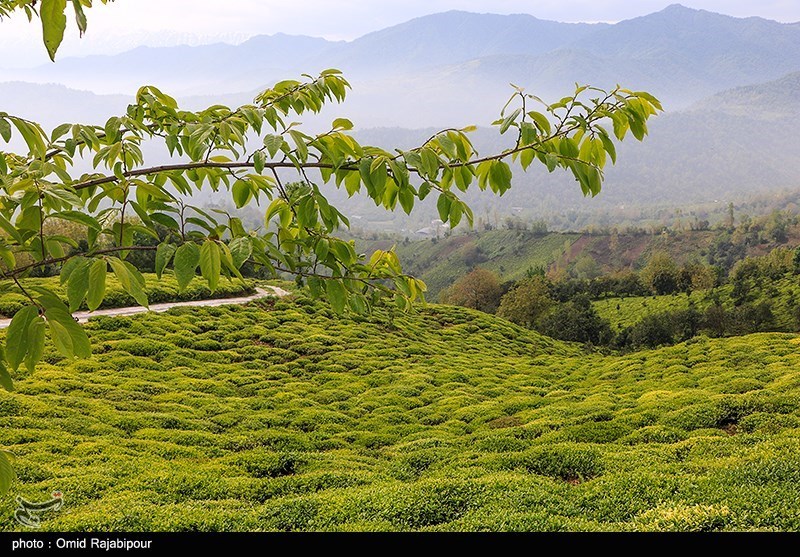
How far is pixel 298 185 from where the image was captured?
3451 mm

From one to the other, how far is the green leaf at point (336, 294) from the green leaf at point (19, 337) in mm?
1520

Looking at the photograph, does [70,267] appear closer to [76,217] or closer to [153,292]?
[76,217]

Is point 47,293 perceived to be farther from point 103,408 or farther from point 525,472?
point 103,408

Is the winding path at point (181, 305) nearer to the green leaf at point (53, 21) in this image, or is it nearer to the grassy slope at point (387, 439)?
the grassy slope at point (387, 439)

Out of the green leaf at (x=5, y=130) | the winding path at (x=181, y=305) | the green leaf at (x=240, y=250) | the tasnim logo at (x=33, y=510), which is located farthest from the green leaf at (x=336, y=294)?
the winding path at (x=181, y=305)

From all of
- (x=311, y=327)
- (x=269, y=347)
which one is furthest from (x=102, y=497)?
(x=311, y=327)

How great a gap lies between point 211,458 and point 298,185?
39.6 feet

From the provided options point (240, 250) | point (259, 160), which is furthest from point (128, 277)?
point (259, 160)

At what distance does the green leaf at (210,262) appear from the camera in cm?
231

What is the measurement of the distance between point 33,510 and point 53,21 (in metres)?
8.69

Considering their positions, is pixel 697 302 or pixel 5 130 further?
pixel 697 302

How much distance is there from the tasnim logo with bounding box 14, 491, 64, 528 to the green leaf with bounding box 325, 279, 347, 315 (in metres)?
6.76

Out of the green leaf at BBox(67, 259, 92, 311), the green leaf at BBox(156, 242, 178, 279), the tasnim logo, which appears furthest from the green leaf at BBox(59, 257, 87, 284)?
the tasnim logo

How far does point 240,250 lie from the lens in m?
2.84
